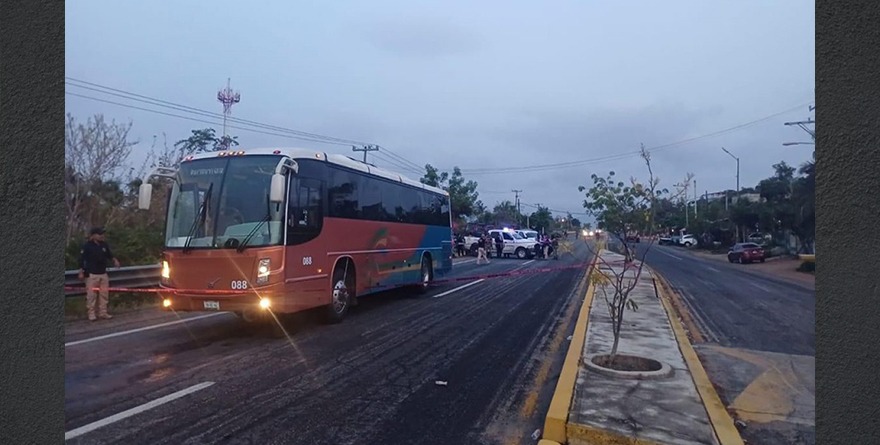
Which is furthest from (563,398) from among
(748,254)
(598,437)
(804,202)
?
(748,254)

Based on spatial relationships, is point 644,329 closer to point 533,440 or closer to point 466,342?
point 466,342

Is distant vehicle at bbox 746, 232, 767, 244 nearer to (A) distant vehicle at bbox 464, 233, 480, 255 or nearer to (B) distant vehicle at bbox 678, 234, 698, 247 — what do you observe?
(B) distant vehicle at bbox 678, 234, 698, 247

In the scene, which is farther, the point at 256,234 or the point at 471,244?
the point at 471,244

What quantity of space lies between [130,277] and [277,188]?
293 inches

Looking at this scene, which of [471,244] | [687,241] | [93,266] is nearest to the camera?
[93,266]

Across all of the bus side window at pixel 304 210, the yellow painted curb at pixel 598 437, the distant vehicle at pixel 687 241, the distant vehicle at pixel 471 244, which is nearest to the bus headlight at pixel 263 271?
the bus side window at pixel 304 210

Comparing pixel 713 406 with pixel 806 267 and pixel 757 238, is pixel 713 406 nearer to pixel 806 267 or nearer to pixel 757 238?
pixel 806 267

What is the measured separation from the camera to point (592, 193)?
8.29m

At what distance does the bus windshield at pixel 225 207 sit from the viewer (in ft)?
33.4

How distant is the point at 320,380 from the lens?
299 inches

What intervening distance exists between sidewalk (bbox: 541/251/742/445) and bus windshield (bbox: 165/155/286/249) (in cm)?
514

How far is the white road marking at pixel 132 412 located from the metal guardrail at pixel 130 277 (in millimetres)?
7551

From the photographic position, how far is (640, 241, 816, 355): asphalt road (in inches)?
428

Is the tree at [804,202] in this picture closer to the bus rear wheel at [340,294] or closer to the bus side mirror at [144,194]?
the bus rear wheel at [340,294]
